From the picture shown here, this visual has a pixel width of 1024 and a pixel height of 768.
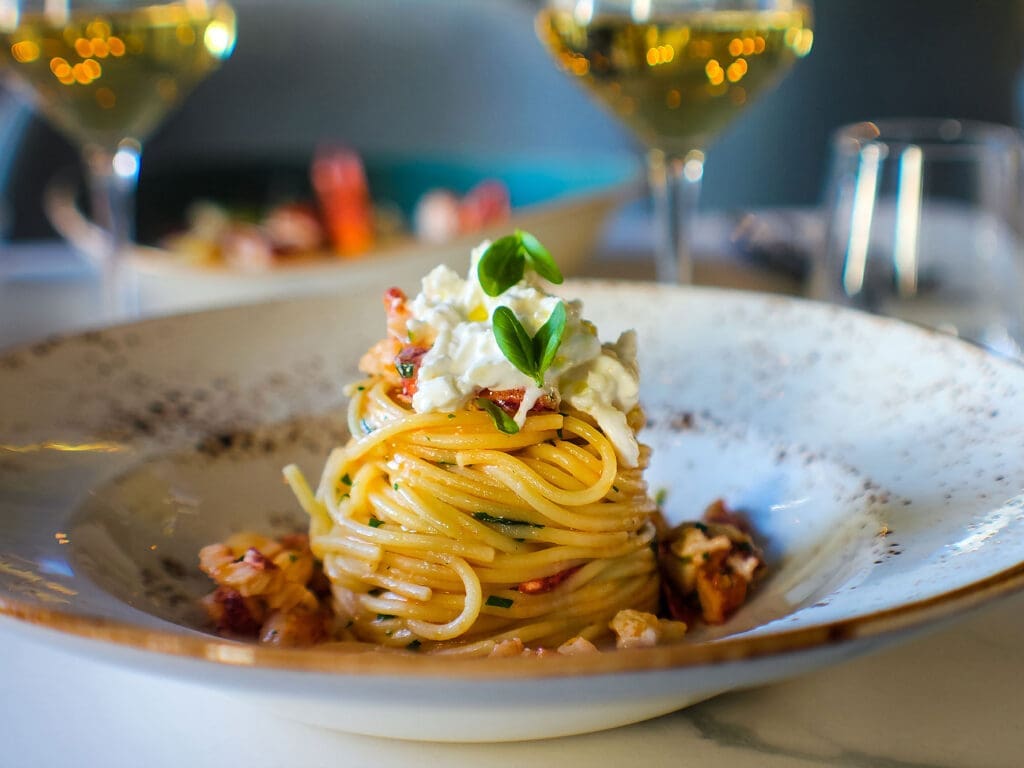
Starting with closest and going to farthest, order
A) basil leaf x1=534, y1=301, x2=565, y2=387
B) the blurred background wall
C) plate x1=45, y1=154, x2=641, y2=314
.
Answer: basil leaf x1=534, y1=301, x2=565, y2=387, plate x1=45, y1=154, x2=641, y2=314, the blurred background wall

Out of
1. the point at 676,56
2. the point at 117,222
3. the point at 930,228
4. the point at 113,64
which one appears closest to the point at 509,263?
the point at 676,56

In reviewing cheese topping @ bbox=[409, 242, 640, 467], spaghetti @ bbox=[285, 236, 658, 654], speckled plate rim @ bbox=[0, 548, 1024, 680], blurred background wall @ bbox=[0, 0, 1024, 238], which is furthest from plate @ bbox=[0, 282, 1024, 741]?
blurred background wall @ bbox=[0, 0, 1024, 238]

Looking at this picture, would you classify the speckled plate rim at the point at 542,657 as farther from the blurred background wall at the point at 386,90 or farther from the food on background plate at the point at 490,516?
the blurred background wall at the point at 386,90

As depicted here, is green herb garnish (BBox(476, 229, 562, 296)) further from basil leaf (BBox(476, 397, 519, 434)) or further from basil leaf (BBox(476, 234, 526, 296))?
basil leaf (BBox(476, 397, 519, 434))

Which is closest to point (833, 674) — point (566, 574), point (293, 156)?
point (566, 574)

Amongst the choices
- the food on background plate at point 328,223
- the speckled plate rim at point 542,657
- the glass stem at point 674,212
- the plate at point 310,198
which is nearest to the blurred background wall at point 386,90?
the plate at point 310,198

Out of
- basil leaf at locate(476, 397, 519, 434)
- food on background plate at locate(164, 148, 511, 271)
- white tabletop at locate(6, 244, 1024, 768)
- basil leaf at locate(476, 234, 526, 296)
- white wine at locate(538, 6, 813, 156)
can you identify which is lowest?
white tabletop at locate(6, 244, 1024, 768)

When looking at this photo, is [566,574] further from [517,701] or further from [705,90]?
[705,90]
